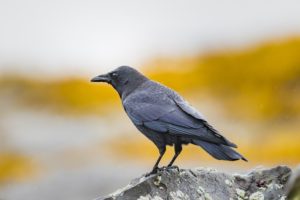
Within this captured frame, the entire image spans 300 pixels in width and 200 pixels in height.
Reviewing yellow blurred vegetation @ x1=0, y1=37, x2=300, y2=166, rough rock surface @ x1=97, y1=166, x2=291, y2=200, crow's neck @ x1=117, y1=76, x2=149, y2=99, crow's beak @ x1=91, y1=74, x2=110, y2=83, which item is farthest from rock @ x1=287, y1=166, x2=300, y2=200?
yellow blurred vegetation @ x1=0, y1=37, x2=300, y2=166

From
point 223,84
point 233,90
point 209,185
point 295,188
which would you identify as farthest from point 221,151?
point 223,84

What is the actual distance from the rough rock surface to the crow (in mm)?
319

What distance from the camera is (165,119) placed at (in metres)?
10.3

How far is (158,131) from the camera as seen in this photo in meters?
10.3

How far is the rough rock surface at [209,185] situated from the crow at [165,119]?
0.32 meters

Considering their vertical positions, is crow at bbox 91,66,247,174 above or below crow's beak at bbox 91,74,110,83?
below

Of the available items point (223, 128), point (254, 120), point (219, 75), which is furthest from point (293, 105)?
point (219, 75)

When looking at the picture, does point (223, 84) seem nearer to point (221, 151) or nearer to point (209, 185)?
point (221, 151)

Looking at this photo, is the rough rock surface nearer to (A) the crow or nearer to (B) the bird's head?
(A) the crow

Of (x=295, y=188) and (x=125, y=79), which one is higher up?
(x=125, y=79)

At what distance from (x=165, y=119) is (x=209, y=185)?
55.4 inches

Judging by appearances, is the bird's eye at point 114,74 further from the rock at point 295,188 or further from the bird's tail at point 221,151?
the rock at point 295,188

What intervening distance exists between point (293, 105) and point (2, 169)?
6.24m

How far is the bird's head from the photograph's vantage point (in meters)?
11.2
